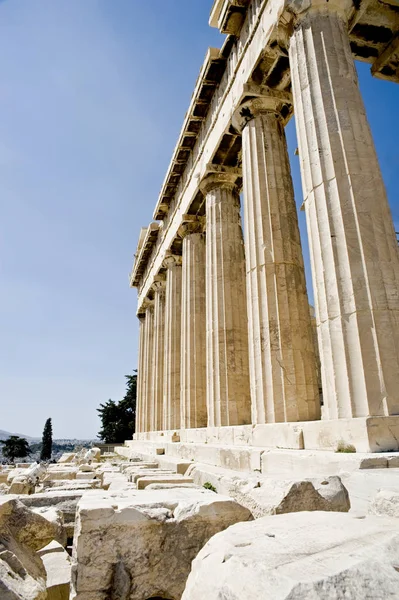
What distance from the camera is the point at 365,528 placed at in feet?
7.33

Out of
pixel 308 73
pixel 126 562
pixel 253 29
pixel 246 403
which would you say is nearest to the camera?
pixel 126 562

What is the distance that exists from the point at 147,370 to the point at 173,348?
842 cm

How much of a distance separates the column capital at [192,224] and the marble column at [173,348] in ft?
9.66

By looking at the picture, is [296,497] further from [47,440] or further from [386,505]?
[47,440]

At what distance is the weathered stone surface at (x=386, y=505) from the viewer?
8.86 feet

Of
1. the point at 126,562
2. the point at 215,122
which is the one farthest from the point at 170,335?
the point at 126,562

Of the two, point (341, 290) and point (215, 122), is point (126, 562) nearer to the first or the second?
point (341, 290)

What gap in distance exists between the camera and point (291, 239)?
382 inches

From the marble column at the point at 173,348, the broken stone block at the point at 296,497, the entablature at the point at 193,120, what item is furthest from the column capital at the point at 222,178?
the broken stone block at the point at 296,497

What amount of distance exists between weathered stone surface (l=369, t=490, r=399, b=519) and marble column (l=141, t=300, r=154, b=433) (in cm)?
2257

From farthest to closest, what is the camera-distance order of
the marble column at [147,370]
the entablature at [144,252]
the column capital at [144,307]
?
the column capital at [144,307]
the marble column at [147,370]
the entablature at [144,252]

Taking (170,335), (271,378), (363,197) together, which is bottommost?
(271,378)

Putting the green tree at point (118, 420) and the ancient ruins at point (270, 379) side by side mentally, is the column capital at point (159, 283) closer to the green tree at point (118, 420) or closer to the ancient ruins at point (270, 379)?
the ancient ruins at point (270, 379)

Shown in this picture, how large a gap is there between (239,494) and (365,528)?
2.42 m
